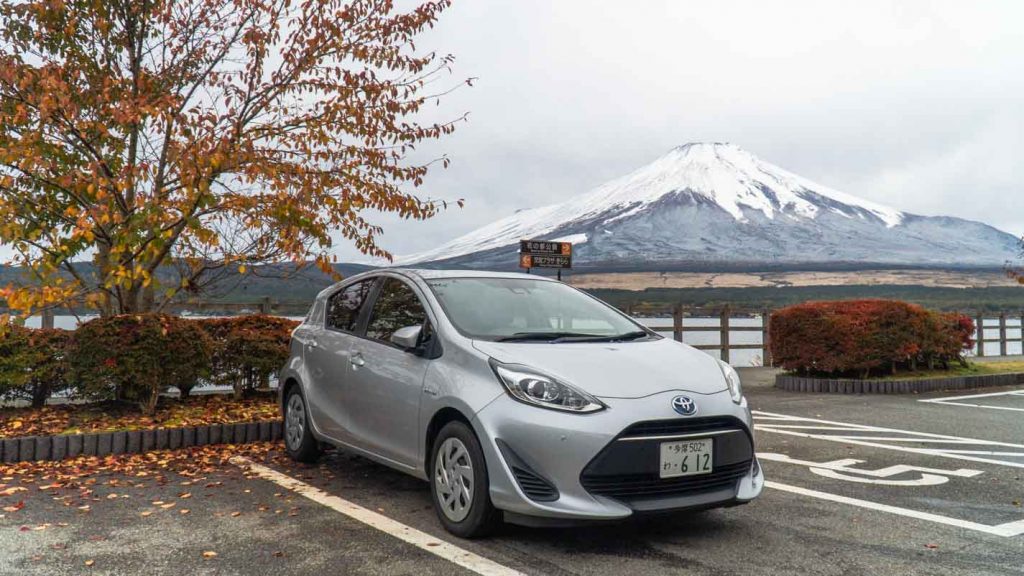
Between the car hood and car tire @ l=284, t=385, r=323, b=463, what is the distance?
2.23 metres

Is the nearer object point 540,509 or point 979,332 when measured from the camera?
point 540,509

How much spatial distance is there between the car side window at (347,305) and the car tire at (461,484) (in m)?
1.53

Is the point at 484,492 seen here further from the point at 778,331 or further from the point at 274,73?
the point at 778,331

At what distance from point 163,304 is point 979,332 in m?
21.3

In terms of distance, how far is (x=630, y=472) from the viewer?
364 cm

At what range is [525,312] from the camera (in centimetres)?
479

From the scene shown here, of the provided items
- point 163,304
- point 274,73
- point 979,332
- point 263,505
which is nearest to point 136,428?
point 163,304

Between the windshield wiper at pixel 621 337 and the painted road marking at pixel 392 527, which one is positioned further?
the windshield wiper at pixel 621 337

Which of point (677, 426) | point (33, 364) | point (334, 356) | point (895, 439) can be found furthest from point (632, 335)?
point (33, 364)

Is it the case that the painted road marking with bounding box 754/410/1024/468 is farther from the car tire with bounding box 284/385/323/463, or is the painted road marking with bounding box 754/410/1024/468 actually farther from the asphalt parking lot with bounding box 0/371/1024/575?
the car tire with bounding box 284/385/323/463

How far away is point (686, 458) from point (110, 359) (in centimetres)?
537

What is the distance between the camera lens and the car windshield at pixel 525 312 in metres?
4.49

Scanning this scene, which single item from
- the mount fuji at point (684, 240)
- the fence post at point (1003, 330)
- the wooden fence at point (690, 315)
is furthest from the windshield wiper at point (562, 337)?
the mount fuji at point (684, 240)

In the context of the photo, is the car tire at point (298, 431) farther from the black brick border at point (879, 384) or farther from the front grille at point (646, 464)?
the black brick border at point (879, 384)
